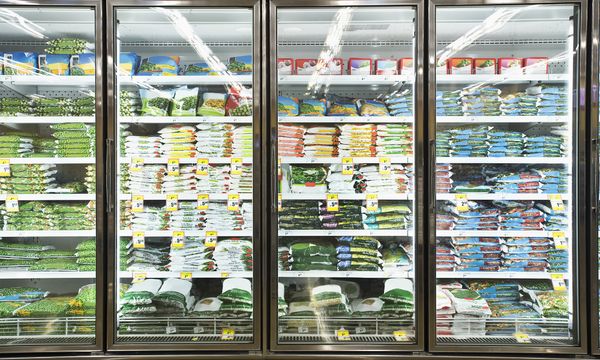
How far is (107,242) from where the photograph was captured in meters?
2.29

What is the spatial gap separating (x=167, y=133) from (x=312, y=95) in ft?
3.47

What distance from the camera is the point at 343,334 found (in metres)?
2.45

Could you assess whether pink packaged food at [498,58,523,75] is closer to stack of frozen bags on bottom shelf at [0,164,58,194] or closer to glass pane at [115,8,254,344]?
glass pane at [115,8,254,344]

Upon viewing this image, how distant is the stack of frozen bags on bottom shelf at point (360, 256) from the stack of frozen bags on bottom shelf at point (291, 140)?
0.74 m

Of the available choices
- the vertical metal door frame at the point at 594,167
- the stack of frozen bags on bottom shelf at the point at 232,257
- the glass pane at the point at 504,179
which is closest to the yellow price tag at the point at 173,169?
the stack of frozen bags on bottom shelf at the point at 232,257

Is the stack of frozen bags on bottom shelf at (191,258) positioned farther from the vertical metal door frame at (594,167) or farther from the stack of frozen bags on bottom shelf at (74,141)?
the vertical metal door frame at (594,167)

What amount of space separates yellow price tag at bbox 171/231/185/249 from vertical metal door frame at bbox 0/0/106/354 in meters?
0.41

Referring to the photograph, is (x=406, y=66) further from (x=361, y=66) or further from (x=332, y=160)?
(x=332, y=160)

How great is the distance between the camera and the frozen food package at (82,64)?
2.56 m

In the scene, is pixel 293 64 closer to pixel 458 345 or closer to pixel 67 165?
pixel 67 165

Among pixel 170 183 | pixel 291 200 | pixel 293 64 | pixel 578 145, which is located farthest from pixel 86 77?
pixel 578 145

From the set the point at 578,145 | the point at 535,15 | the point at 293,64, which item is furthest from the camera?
the point at 293,64

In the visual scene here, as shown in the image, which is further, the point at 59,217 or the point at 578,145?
the point at 59,217

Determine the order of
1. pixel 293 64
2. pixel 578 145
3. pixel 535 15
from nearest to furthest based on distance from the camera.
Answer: pixel 578 145 → pixel 535 15 → pixel 293 64
